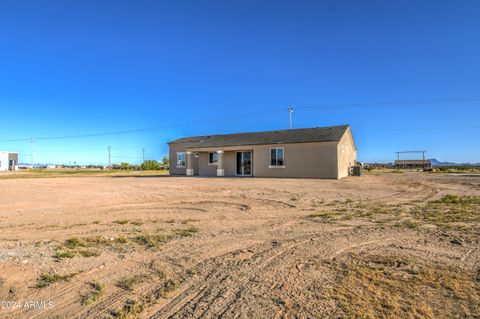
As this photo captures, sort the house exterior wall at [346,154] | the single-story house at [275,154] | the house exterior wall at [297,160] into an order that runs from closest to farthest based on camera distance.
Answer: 1. the house exterior wall at [297,160]
2. the single-story house at [275,154]
3. the house exterior wall at [346,154]

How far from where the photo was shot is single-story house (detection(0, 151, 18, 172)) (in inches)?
2247

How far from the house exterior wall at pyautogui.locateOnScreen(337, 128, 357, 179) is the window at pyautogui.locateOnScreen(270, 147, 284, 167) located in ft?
15.2

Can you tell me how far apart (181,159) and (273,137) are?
11489 mm

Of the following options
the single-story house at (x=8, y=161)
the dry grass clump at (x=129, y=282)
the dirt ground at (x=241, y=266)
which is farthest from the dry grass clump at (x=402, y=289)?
the single-story house at (x=8, y=161)

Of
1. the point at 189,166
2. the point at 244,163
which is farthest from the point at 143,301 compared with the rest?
the point at 189,166

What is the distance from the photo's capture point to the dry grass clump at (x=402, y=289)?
2646 mm

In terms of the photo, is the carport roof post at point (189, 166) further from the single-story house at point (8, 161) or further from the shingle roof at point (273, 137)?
the single-story house at point (8, 161)

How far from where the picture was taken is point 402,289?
309 cm

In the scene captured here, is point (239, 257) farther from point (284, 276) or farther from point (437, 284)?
point (437, 284)

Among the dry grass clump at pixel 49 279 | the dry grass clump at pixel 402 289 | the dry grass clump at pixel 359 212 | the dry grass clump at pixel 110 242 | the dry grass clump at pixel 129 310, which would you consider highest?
the dry grass clump at pixel 359 212

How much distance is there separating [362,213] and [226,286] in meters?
5.85

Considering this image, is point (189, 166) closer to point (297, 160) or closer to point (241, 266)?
point (297, 160)

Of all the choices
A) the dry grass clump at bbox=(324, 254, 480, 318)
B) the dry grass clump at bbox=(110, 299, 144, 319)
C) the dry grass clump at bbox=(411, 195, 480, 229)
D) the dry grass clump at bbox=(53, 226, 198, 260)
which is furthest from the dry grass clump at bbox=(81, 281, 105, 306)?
the dry grass clump at bbox=(411, 195, 480, 229)

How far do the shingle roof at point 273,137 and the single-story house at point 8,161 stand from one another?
47.5 m
